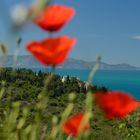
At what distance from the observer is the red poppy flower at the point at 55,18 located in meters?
2.09

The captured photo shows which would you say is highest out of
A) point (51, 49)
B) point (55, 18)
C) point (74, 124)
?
point (55, 18)

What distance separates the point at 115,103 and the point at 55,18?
0.51m

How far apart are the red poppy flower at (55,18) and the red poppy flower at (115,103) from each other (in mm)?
416

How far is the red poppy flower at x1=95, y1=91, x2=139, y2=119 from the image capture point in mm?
2281

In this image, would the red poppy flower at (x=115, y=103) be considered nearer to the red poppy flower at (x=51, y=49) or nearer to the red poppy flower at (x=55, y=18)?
the red poppy flower at (x=51, y=49)

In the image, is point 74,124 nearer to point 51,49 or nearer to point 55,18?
point 51,49

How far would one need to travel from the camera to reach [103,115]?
2.42 m

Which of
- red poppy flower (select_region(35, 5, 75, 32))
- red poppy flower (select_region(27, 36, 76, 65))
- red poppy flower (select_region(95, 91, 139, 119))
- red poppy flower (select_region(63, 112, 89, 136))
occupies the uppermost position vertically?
red poppy flower (select_region(35, 5, 75, 32))

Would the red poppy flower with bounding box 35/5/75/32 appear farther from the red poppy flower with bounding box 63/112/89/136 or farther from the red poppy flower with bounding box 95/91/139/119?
the red poppy flower with bounding box 63/112/89/136

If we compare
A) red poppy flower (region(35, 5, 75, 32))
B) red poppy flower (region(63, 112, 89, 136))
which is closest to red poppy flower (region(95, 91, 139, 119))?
red poppy flower (region(63, 112, 89, 136))

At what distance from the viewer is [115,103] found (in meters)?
2.30

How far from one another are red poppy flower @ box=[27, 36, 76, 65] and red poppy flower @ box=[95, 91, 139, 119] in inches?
10.6

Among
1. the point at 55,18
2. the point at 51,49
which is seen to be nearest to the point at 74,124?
the point at 51,49

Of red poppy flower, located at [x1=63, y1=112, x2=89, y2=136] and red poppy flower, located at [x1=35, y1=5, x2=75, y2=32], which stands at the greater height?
red poppy flower, located at [x1=35, y1=5, x2=75, y2=32]
